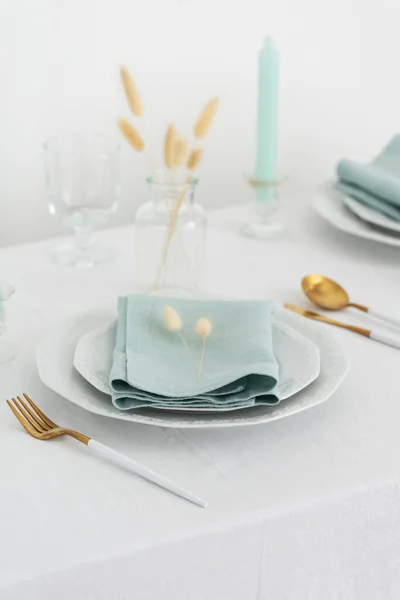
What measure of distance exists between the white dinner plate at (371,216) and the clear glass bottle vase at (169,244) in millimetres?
262

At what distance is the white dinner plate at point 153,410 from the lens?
78 cm

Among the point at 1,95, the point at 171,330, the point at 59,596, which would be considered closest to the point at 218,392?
the point at 171,330

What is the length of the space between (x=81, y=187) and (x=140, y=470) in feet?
2.08

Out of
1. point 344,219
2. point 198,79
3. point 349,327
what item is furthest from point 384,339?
point 198,79

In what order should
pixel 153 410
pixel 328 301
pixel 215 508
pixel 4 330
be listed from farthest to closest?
pixel 328 301
pixel 4 330
pixel 153 410
pixel 215 508

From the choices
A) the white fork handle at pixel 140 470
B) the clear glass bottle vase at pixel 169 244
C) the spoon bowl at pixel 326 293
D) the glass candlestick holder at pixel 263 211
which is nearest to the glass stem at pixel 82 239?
the clear glass bottle vase at pixel 169 244

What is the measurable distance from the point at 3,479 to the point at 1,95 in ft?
2.86

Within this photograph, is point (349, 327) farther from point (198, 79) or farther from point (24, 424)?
point (198, 79)

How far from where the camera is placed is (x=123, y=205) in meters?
1.66

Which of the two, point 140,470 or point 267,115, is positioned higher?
point 267,115

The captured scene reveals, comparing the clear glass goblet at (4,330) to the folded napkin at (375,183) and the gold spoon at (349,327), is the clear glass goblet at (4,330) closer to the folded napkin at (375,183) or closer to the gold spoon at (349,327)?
the gold spoon at (349,327)

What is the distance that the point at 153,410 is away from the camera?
0.81 m

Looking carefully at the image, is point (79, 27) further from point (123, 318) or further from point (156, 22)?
point (123, 318)

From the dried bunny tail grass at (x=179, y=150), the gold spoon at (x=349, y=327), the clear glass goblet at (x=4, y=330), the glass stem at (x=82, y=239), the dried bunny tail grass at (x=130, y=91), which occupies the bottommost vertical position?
the glass stem at (x=82, y=239)
